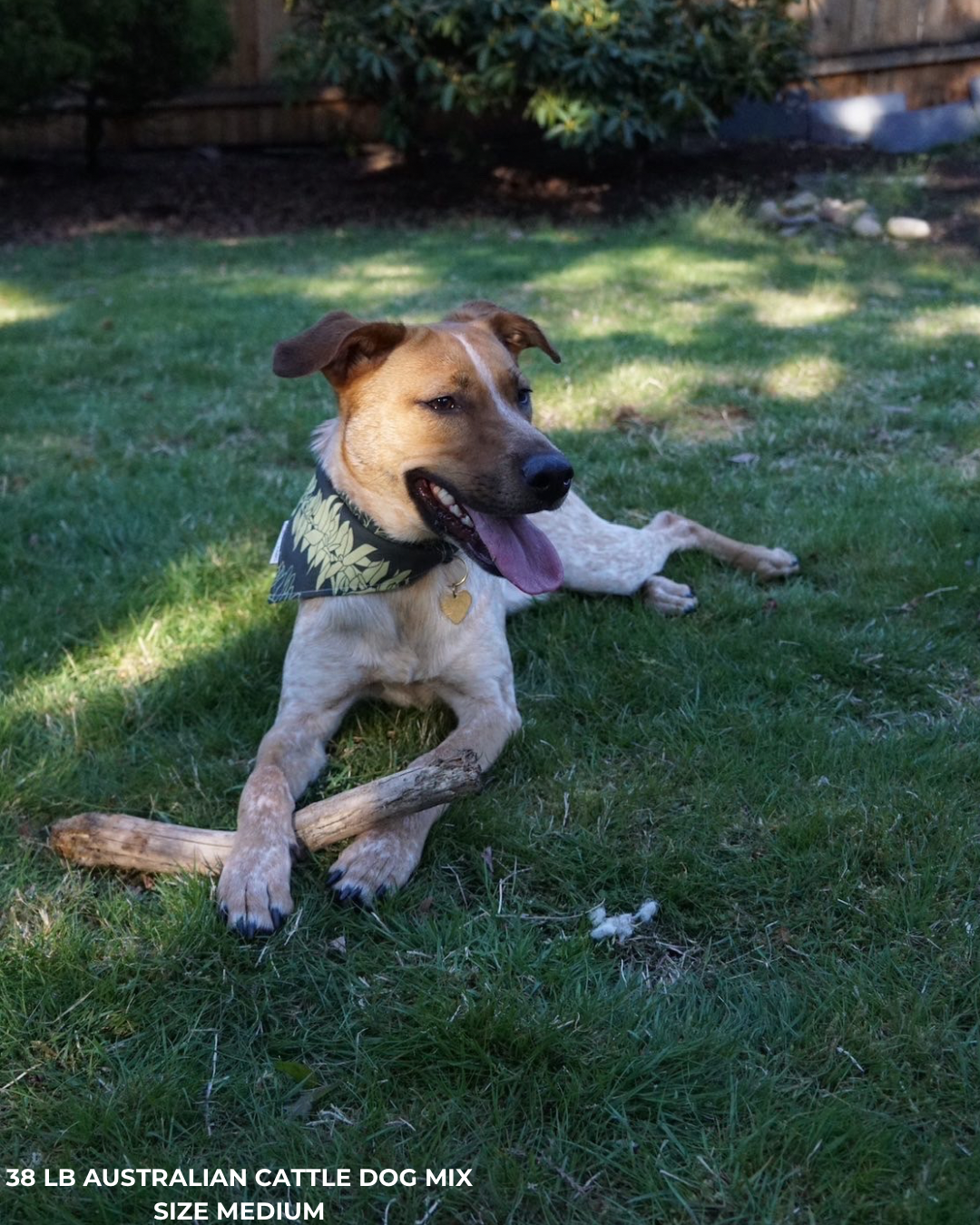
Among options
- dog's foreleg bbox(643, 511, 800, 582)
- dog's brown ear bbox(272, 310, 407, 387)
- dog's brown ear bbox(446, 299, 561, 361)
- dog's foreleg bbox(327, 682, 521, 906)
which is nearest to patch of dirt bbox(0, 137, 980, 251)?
dog's foreleg bbox(643, 511, 800, 582)

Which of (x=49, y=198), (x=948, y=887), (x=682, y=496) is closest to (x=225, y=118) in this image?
Result: (x=49, y=198)

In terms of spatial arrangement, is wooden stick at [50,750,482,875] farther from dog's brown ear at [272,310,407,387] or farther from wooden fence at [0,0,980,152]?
wooden fence at [0,0,980,152]

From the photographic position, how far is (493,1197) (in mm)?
2047

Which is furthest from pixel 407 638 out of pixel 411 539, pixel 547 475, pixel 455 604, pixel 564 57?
pixel 564 57

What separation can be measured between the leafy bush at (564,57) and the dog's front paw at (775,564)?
7314 mm

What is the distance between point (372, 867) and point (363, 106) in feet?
43.9

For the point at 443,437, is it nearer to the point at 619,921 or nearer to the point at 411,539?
the point at 411,539

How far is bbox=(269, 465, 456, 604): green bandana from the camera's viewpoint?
3504 mm

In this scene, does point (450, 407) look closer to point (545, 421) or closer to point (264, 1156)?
point (264, 1156)

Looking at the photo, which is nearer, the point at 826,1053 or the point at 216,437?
the point at 826,1053

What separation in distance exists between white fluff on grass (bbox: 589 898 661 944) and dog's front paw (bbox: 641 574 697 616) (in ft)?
5.58

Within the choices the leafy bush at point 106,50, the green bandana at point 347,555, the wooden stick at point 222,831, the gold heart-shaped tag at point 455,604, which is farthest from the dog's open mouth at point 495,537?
A: the leafy bush at point 106,50

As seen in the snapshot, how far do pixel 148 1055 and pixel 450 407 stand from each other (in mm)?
1932

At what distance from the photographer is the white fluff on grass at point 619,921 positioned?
8.92ft
